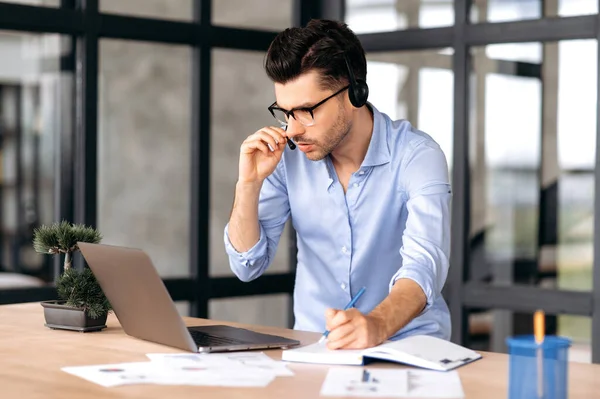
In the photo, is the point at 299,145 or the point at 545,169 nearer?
the point at 299,145

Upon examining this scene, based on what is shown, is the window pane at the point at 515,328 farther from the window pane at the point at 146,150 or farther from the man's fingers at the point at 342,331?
the man's fingers at the point at 342,331

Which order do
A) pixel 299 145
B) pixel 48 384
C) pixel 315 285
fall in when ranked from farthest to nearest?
pixel 315 285, pixel 299 145, pixel 48 384

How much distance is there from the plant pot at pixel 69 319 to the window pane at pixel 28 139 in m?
1.69

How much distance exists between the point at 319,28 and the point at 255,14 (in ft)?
7.47

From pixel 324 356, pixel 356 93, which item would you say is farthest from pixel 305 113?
pixel 324 356

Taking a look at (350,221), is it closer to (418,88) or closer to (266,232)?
(266,232)

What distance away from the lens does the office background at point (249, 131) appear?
4238 millimetres

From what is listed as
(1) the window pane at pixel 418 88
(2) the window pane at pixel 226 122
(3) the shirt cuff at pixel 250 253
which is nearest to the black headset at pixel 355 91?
(3) the shirt cuff at pixel 250 253

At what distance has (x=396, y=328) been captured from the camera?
7.34 ft

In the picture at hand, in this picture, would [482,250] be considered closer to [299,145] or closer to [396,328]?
[299,145]

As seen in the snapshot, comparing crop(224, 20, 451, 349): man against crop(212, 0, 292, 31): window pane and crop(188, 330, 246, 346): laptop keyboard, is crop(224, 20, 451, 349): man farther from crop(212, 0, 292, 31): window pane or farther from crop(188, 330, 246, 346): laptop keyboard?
crop(212, 0, 292, 31): window pane

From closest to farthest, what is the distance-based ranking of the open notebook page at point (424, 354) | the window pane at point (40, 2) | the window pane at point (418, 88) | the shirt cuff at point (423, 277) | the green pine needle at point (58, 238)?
the open notebook page at point (424, 354) < the shirt cuff at point (423, 277) < the green pine needle at point (58, 238) < the window pane at point (40, 2) < the window pane at point (418, 88)

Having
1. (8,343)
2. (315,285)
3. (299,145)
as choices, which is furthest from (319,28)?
(8,343)

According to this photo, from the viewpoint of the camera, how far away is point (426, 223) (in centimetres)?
257
